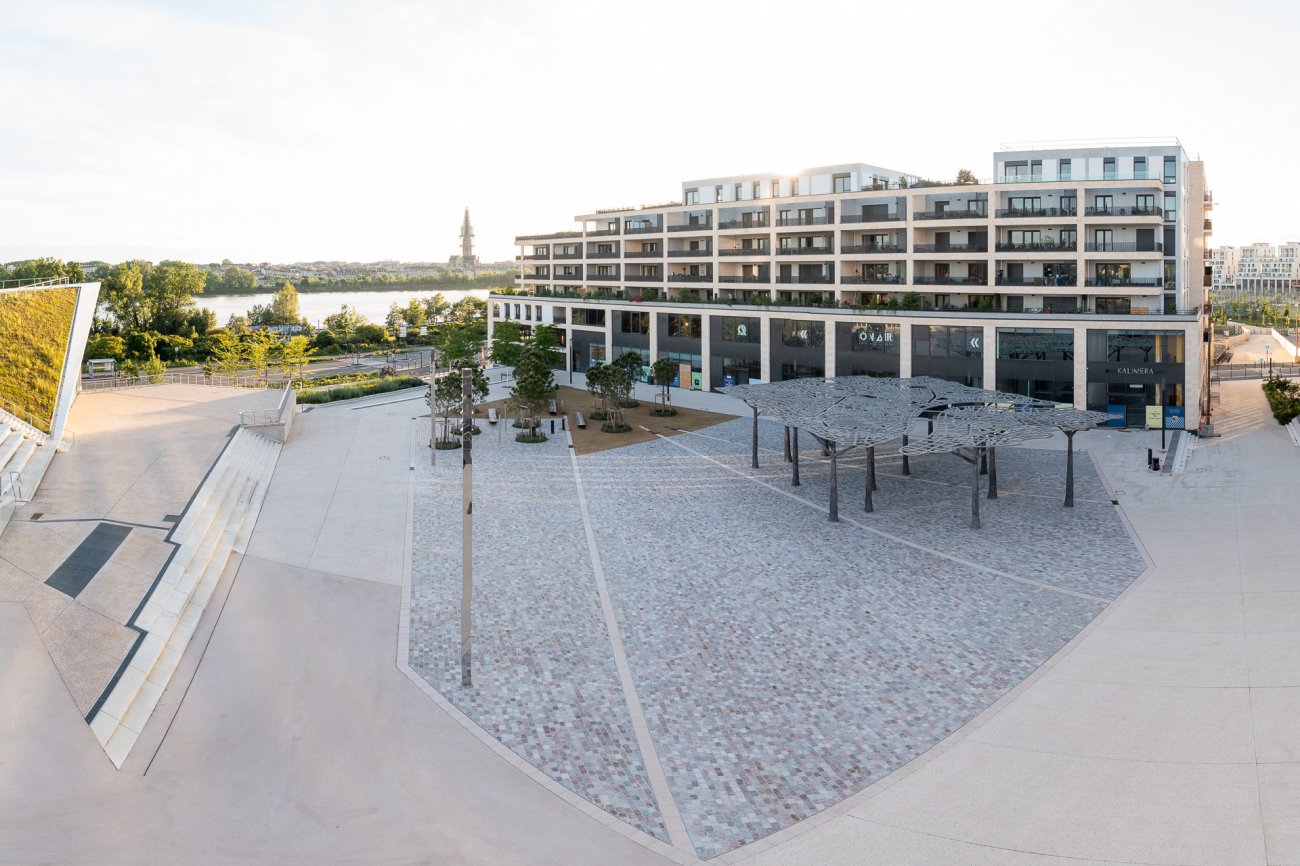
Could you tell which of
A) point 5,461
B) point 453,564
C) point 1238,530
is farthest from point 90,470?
point 1238,530

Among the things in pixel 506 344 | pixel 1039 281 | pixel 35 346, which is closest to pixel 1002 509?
pixel 1039 281

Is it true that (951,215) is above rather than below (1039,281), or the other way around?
above

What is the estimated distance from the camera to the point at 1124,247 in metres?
57.0

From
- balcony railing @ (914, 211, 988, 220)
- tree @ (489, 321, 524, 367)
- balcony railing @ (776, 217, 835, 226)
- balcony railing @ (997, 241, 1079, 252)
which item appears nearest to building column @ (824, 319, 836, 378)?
balcony railing @ (776, 217, 835, 226)

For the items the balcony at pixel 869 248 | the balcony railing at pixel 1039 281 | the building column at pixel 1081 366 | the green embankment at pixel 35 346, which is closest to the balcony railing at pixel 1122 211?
the balcony railing at pixel 1039 281

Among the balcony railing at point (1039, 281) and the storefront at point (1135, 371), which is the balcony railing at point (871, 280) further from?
the storefront at point (1135, 371)

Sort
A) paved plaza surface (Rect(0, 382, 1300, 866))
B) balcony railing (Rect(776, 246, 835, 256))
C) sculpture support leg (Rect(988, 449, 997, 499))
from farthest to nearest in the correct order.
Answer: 1. balcony railing (Rect(776, 246, 835, 256))
2. sculpture support leg (Rect(988, 449, 997, 499))
3. paved plaza surface (Rect(0, 382, 1300, 866))

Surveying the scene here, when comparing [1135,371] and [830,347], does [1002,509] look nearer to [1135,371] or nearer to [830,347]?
[1135,371]

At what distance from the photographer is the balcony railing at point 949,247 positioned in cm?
6106

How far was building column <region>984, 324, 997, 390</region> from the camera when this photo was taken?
57.6 metres

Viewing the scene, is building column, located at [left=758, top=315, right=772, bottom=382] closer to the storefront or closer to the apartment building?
the apartment building

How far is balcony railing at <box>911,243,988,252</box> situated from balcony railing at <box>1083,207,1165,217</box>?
22.1 ft

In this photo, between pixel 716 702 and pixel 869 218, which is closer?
pixel 716 702

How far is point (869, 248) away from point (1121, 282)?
1756 cm
